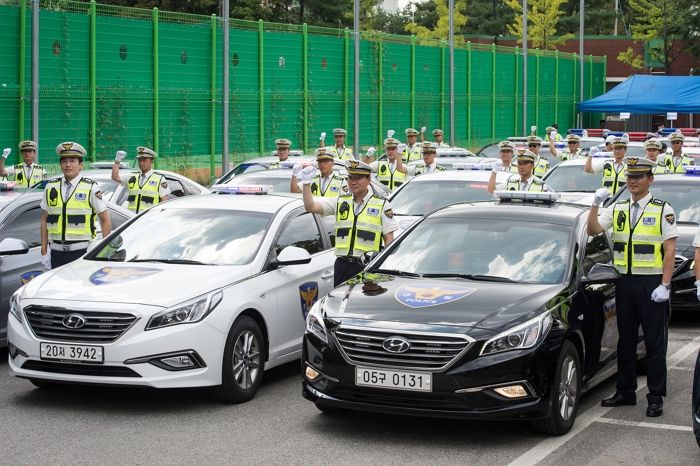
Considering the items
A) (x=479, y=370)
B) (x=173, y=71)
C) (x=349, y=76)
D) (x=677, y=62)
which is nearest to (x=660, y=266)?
(x=479, y=370)

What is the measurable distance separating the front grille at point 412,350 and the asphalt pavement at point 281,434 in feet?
1.79

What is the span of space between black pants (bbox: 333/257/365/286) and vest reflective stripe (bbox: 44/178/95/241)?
2.51 metres

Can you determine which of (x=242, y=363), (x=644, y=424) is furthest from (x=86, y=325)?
(x=644, y=424)

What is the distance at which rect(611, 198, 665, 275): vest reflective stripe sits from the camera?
9.05 metres

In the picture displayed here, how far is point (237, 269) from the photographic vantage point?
9.52m

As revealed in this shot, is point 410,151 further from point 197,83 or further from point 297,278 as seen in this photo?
point 297,278

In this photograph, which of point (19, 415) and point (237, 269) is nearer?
point (19, 415)

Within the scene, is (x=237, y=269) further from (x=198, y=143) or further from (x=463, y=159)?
(x=198, y=143)

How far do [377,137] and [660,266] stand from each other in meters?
27.3

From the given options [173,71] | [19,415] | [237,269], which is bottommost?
[19,415]

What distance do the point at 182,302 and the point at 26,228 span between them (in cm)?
326

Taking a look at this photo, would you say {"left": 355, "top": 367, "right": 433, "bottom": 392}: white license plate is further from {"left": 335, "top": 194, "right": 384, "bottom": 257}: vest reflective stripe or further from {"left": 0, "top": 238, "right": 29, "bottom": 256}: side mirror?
{"left": 0, "top": 238, "right": 29, "bottom": 256}: side mirror

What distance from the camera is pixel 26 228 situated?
11.5m

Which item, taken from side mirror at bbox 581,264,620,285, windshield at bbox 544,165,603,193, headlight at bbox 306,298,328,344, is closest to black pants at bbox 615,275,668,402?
side mirror at bbox 581,264,620,285
